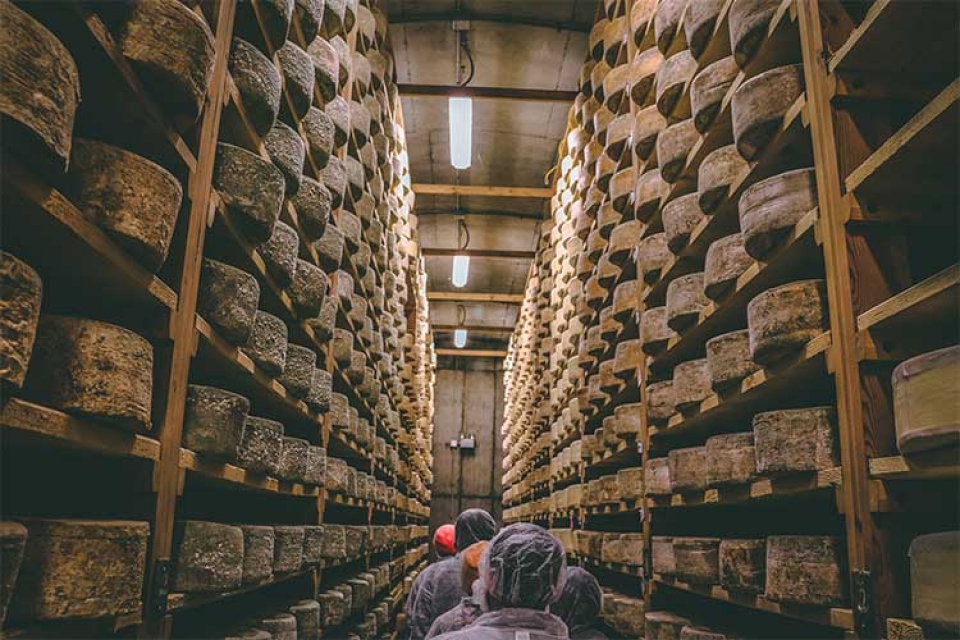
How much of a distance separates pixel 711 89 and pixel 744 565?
2.22 meters

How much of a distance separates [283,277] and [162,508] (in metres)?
1.47

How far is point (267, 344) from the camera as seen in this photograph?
11.5 ft

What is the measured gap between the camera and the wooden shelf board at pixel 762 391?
2814mm

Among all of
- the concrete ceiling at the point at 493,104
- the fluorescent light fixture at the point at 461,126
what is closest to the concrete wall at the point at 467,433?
the concrete ceiling at the point at 493,104

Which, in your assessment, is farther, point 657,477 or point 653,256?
point 653,256

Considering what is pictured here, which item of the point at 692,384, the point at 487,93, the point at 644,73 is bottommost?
the point at 692,384

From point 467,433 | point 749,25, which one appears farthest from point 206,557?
point 467,433

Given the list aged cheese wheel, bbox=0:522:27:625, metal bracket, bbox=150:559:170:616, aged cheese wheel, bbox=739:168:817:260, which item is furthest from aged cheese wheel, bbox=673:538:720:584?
aged cheese wheel, bbox=0:522:27:625

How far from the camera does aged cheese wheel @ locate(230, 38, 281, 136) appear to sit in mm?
3127

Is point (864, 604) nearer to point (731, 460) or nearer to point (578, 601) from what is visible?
point (731, 460)

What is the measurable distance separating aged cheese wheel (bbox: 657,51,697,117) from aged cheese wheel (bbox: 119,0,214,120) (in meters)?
2.86

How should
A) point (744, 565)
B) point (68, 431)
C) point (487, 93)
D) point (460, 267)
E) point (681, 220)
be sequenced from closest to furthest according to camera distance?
point (68, 431)
point (744, 565)
point (681, 220)
point (487, 93)
point (460, 267)

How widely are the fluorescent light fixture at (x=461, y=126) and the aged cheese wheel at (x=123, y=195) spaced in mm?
6566

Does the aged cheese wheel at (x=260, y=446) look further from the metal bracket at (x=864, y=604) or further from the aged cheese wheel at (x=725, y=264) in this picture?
the metal bracket at (x=864, y=604)
